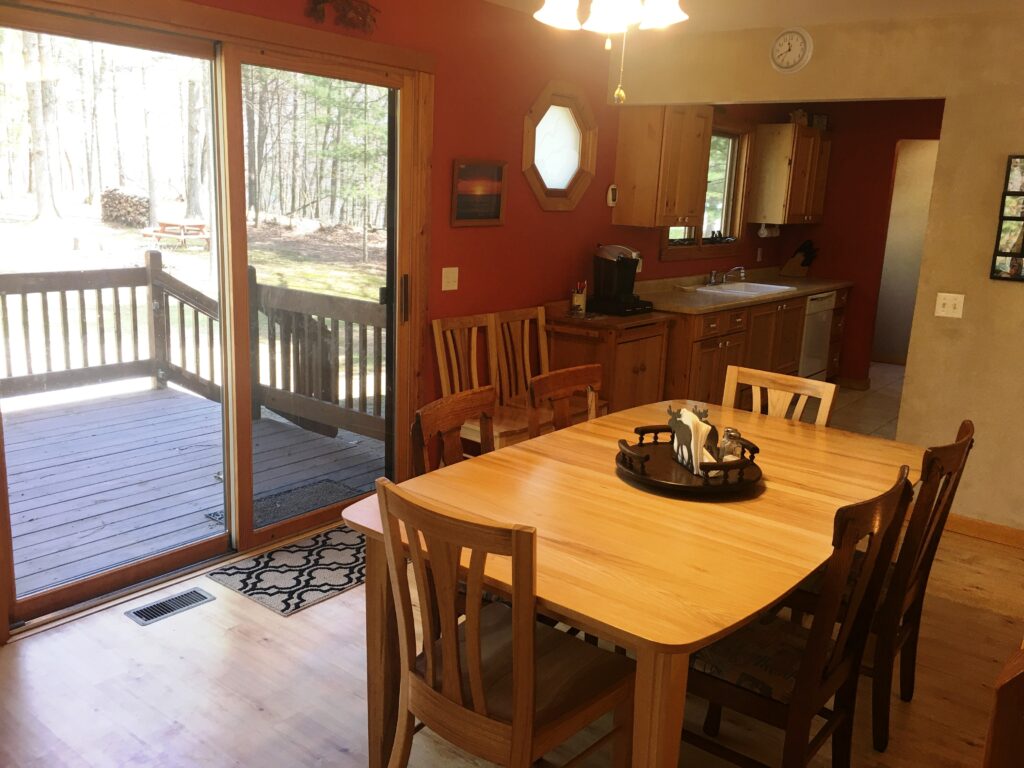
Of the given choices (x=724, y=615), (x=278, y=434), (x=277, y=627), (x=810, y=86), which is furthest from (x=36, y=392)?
(x=810, y=86)

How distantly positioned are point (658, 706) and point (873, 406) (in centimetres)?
559

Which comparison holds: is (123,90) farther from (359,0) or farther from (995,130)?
(995,130)

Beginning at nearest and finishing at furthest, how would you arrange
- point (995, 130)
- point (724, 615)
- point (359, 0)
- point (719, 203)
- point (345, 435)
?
A: point (724, 615)
point (359, 0)
point (995, 130)
point (345, 435)
point (719, 203)

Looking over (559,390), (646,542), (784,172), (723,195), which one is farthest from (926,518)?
(784,172)

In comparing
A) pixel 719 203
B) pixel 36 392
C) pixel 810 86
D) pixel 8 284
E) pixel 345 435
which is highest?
pixel 810 86

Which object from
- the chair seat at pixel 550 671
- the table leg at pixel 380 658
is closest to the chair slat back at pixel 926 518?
the chair seat at pixel 550 671

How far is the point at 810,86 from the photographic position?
13.8 ft

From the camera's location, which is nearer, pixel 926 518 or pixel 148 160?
pixel 926 518

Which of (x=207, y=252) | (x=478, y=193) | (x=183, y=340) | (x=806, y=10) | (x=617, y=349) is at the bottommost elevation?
(x=617, y=349)

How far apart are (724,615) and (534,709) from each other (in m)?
0.44

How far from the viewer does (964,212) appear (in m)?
3.86

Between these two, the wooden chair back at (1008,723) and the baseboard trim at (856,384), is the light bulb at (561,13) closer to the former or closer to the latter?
the wooden chair back at (1008,723)

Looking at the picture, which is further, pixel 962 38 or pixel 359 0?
pixel 962 38

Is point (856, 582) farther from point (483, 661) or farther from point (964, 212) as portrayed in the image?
point (964, 212)
